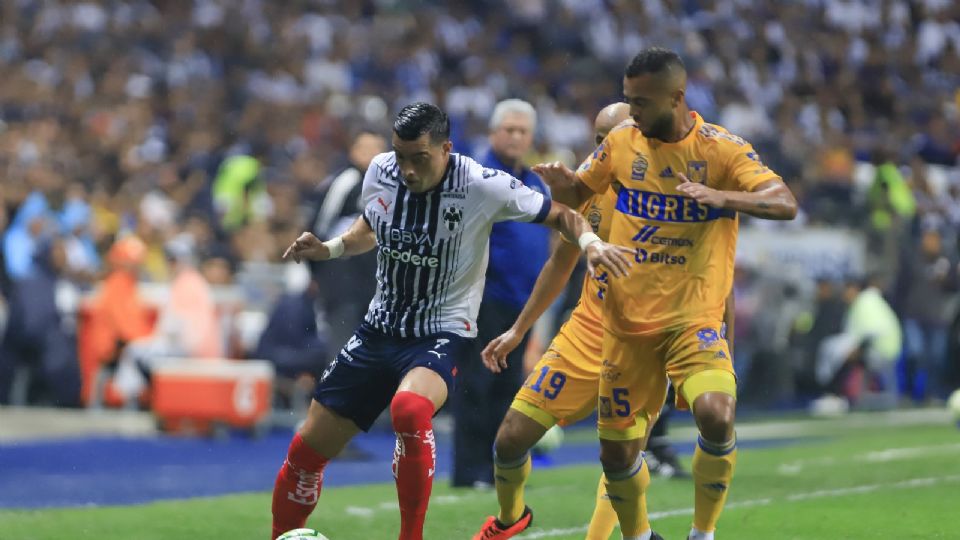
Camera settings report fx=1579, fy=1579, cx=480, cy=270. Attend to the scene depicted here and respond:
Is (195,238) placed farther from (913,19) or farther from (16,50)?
(913,19)

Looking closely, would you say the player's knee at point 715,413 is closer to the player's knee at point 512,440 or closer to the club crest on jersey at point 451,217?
the player's knee at point 512,440

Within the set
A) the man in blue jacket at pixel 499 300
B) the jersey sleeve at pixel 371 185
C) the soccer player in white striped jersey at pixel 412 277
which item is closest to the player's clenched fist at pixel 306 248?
the soccer player in white striped jersey at pixel 412 277

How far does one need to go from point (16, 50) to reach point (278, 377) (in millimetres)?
10174

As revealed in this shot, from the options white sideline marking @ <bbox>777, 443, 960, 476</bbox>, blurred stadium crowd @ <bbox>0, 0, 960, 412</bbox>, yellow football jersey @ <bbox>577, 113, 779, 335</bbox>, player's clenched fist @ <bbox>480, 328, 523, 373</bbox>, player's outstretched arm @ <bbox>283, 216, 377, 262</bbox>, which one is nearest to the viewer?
yellow football jersey @ <bbox>577, 113, 779, 335</bbox>

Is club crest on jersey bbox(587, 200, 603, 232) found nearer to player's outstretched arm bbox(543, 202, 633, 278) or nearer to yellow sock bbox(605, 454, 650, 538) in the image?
player's outstretched arm bbox(543, 202, 633, 278)

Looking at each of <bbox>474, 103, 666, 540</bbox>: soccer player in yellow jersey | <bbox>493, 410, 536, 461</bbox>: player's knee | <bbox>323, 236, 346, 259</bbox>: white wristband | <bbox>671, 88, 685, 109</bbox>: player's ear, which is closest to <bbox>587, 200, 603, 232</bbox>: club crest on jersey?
<bbox>474, 103, 666, 540</bbox>: soccer player in yellow jersey

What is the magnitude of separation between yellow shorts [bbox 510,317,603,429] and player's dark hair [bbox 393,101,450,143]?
139 cm

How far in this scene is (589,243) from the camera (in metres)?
7.23

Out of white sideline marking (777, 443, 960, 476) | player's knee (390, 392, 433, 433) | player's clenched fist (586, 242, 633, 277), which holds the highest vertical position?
player's clenched fist (586, 242, 633, 277)

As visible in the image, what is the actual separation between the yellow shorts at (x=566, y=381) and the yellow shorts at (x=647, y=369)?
42cm

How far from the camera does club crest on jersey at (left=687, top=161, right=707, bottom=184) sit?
7418mm

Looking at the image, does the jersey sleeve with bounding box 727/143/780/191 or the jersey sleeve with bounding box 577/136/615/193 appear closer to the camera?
the jersey sleeve with bounding box 727/143/780/191

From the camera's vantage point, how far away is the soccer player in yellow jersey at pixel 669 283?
24.1ft

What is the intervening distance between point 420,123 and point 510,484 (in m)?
2.00
